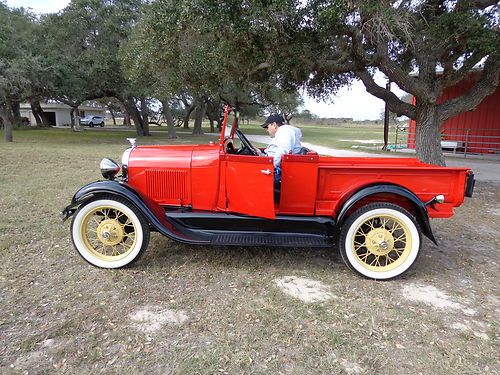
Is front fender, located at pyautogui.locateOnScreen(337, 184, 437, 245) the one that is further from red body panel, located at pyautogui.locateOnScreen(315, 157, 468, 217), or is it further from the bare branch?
the bare branch

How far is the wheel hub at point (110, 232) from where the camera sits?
3.52 meters

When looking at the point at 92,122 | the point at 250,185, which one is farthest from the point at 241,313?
the point at 92,122

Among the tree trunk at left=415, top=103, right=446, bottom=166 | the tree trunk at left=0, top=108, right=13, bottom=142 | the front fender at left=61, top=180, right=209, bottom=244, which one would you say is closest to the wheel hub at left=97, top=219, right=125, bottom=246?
the front fender at left=61, top=180, right=209, bottom=244

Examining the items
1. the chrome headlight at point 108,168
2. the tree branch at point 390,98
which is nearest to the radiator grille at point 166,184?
the chrome headlight at point 108,168

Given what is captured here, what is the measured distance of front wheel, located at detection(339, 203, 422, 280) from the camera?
133 inches

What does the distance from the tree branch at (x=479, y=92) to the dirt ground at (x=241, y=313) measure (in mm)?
4621

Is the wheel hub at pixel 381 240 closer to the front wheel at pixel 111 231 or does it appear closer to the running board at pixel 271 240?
the running board at pixel 271 240

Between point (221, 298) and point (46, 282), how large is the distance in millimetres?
1592

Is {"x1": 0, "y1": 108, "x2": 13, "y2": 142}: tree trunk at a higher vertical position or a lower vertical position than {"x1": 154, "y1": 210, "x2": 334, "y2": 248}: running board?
higher

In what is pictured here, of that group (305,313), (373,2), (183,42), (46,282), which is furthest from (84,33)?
(305,313)

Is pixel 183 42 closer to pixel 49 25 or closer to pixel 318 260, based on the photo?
pixel 318 260

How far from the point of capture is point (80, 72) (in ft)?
60.3

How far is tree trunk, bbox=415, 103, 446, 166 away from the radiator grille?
21.1ft

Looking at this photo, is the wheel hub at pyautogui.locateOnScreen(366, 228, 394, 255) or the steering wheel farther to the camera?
the steering wheel
